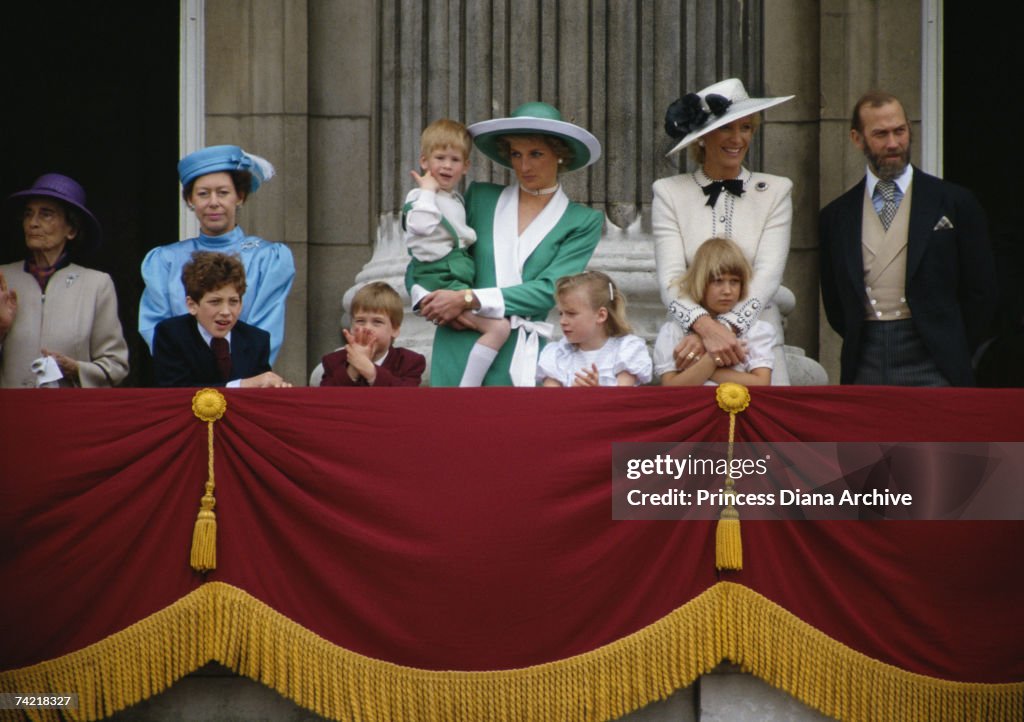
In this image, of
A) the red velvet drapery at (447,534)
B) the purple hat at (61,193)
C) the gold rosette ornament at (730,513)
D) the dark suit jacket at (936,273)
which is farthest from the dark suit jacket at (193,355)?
the dark suit jacket at (936,273)

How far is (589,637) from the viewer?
19.2ft

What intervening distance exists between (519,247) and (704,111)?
0.92m

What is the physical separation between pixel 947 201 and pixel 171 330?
9.95ft

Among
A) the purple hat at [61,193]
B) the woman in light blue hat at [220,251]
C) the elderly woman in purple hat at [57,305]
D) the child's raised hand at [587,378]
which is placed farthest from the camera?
the purple hat at [61,193]

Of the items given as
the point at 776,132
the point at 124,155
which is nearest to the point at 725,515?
the point at 776,132

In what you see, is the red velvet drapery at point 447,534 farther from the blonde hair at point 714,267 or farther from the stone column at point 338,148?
the stone column at point 338,148

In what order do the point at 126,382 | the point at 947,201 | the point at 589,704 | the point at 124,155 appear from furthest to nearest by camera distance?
the point at 124,155, the point at 126,382, the point at 947,201, the point at 589,704

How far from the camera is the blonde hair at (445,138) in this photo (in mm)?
6738

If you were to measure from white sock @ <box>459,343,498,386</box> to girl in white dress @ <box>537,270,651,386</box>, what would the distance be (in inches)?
10.3

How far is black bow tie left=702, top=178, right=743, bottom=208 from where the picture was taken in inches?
276

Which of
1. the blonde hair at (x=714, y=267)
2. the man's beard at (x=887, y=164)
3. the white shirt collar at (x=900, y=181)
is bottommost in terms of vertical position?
the blonde hair at (x=714, y=267)

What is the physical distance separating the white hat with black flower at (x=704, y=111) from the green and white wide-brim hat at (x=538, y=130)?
0.33m

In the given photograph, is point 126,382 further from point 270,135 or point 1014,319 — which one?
point 1014,319

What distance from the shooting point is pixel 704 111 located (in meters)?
7.05
